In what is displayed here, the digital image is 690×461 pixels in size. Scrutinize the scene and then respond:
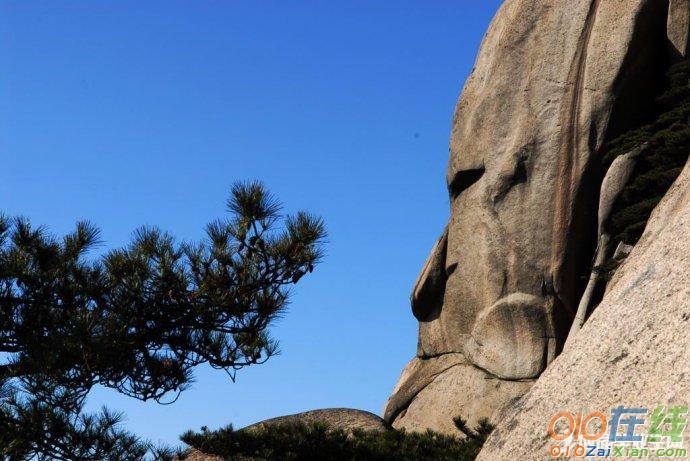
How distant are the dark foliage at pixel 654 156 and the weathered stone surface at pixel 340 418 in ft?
12.0

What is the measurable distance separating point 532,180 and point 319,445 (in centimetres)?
458

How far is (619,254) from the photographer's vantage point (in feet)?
35.7

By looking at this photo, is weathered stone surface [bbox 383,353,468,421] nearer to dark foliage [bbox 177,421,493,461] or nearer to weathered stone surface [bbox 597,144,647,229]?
weathered stone surface [bbox 597,144,647,229]

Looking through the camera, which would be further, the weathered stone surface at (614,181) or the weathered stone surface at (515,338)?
the weathered stone surface at (515,338)

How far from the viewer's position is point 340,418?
456 inches

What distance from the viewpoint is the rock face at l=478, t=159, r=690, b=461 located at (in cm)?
437

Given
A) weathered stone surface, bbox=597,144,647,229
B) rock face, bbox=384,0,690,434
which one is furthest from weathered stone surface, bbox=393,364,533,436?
weathered stone surface, bbox=597,144,647,229

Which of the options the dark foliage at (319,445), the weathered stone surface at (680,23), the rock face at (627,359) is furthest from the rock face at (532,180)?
the rock face at (627,359)

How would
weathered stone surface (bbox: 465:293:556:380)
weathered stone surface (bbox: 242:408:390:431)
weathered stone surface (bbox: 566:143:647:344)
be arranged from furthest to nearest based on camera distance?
weathered stone surface (bbox: 465:293:556:380)
weathered stone surface (bbox: 242:408:390:431)
weathered stone surface (bbox: 566:143:647:344)

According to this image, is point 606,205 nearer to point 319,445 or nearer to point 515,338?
point 515,338

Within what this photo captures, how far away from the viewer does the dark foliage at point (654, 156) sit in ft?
34.6

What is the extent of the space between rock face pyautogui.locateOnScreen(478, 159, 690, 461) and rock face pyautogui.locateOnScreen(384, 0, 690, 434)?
20.2ft

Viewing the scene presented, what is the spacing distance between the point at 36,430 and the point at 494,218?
626 cm

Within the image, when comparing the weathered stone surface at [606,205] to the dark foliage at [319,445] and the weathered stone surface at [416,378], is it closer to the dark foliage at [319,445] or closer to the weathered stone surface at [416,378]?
the weathered stone surface at [416,378]
